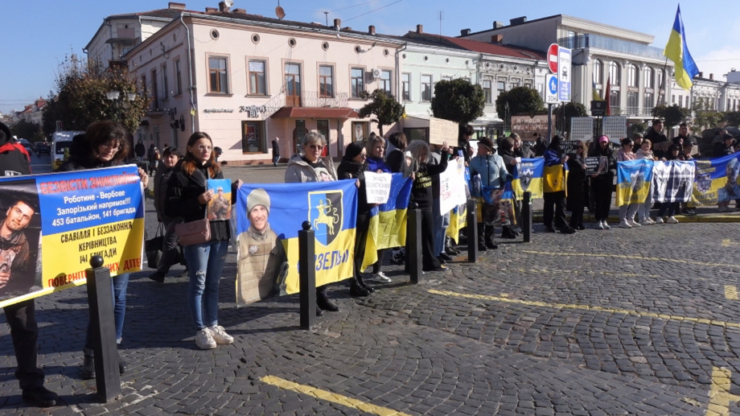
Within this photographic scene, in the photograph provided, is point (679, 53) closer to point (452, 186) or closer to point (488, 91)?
point (452, 186)

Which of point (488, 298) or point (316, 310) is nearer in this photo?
point (316, 310)

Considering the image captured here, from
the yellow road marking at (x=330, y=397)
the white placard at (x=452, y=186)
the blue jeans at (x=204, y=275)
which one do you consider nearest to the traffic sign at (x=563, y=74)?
the white placard at (x=452, y=186)

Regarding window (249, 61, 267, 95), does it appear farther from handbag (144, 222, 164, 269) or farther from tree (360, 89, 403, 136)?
handbag (144, 222, 164, 269)

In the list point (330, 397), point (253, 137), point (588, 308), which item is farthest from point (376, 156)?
point (253, 137)

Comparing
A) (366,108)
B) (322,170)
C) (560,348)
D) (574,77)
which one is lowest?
(560,348)

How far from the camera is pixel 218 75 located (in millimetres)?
34219

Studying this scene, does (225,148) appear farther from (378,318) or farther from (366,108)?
(378,318)

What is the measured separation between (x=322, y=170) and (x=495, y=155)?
167 inches

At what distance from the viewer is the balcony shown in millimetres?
58938

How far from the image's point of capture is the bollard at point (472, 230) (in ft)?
26.7

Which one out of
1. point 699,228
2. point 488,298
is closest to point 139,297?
point 488,298

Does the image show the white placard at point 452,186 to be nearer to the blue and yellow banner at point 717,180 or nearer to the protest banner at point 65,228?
the protest banner at point 65,228

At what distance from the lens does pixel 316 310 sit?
5.82 metres

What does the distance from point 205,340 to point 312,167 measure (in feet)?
6.64
